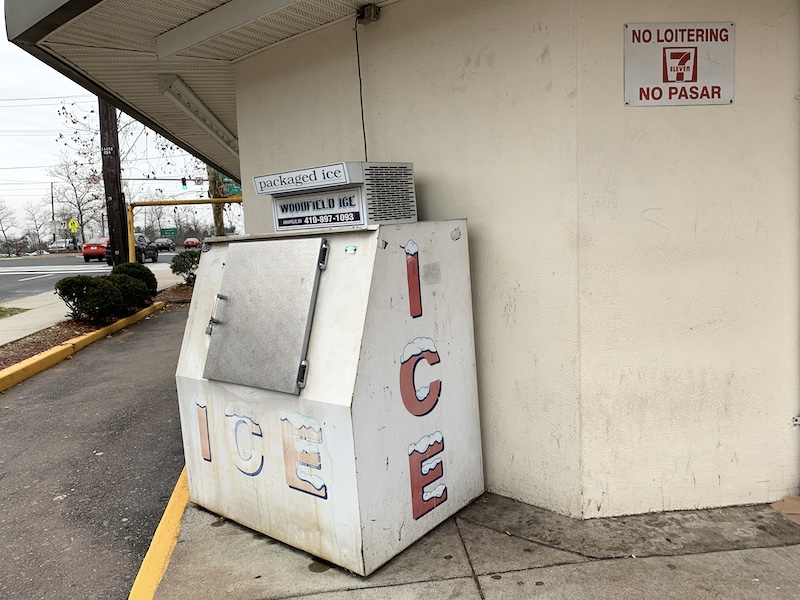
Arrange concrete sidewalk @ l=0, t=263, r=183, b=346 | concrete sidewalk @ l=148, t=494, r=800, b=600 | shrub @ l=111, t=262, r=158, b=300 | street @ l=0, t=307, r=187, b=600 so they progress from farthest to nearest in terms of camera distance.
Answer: shrub @ l=111, t=262, r=158, b=300
concrete sidewalk @ l=0, t=263, r=183, b=346
street @ l=0, t=307, r=187, b=600
concrete sidewalk @ l=148, t=494, r=800, b=600

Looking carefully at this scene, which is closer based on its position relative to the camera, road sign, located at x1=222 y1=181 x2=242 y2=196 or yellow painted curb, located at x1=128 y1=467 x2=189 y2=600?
yellow painted curb, located at x1=128 y1=467 x2=189 y2=600

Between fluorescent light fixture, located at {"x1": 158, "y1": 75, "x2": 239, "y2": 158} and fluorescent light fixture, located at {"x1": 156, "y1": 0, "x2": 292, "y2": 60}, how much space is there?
1046 millimetres

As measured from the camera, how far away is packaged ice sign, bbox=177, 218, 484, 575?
9.12ft

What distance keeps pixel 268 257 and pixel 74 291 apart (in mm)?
8110

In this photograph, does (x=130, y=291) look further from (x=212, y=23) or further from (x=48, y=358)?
(x=212, y=23)

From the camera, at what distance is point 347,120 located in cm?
396

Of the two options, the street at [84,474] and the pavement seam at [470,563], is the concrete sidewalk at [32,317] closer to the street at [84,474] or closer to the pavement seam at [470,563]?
the street at [84,474]

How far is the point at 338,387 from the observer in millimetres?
2723

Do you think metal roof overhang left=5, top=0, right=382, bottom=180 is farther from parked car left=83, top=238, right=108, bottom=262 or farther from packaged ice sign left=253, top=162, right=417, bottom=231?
parked car left=83, top=238, right=108, bottom=262

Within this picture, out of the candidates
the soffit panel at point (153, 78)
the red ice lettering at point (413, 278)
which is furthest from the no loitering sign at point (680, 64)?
the soffit panel at point (153, 78)

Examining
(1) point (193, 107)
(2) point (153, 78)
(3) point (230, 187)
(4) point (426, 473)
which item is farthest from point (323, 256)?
(3) point (230, 187)

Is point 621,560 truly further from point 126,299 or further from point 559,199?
point 126,299

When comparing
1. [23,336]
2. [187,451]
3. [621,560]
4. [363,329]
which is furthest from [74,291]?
[621,560]

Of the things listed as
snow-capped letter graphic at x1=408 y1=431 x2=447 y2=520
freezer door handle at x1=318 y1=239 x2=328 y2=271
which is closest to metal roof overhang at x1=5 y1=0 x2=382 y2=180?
freezer door handle at x1=318 y1=239 x2=328 y2=271
